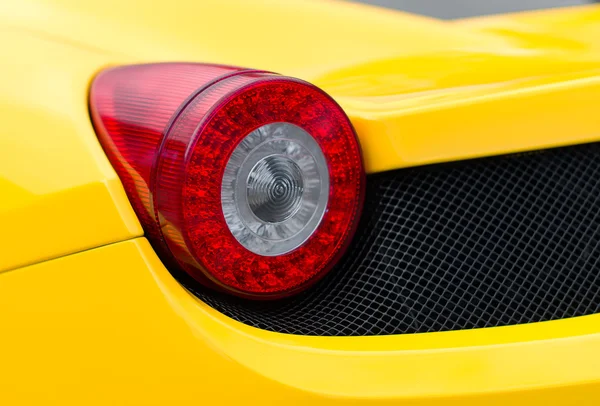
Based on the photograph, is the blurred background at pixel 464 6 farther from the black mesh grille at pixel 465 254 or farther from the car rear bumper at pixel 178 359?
the car rear bumper at pixel 178 359

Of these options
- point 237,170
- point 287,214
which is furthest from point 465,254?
point 237,170

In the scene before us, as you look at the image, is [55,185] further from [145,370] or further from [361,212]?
[361,212]

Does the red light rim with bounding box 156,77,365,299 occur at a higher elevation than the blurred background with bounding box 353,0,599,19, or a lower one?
higher

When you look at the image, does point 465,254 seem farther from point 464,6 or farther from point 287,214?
point 464,6

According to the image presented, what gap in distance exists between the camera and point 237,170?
3.87 ft

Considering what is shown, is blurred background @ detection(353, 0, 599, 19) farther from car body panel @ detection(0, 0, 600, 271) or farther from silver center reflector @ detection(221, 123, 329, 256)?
silver center reflector @ detection(221, 123, 329, 256)

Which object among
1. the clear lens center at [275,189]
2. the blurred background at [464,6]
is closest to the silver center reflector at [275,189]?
the clear lens center at [275,189]

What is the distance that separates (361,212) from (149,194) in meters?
0.37

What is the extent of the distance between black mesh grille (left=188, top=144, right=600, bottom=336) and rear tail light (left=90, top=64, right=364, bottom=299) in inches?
3.6

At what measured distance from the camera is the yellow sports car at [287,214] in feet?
3.66

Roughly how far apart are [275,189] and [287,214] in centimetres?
5

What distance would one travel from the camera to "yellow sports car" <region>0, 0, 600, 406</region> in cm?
112

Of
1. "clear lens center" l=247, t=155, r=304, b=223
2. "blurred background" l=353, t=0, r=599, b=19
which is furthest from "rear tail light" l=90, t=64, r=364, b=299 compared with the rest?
"blurred background" l=353, t=0, r=599, b=19

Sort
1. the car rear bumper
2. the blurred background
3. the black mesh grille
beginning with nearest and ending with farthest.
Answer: the car rear bumper
the black mesh grille
the blurred background
